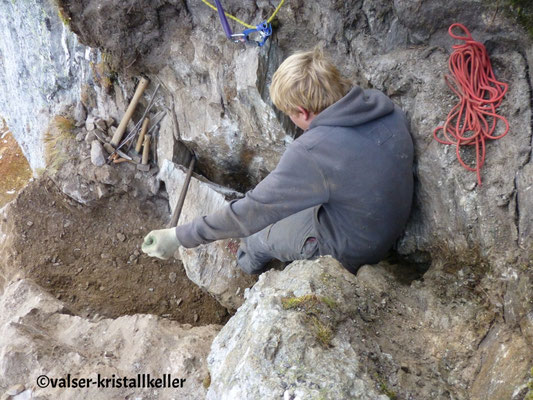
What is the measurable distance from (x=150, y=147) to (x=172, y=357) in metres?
3.98

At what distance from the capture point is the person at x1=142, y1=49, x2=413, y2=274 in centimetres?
307

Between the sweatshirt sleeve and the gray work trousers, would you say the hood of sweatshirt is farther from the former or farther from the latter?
the gray work trousers

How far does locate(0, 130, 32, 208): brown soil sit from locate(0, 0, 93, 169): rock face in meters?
5.57

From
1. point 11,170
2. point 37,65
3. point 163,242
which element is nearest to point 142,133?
point 37,65

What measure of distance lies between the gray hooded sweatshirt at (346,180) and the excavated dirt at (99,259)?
2.87 metres

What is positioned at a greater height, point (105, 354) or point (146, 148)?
point (146, 148)

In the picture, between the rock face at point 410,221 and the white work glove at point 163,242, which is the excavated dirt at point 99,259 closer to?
the rock face at point 410,221

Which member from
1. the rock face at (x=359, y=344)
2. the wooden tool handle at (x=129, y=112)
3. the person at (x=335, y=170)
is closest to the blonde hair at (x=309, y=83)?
the person at (x=335, y=170)

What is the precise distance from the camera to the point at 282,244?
13.8ft

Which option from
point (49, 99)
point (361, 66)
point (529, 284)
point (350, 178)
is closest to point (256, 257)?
point (350, 178)

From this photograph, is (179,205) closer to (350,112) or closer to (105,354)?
(105,354)

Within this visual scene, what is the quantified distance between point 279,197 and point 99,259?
454 centimetres

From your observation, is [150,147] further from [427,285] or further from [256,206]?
[427,285]

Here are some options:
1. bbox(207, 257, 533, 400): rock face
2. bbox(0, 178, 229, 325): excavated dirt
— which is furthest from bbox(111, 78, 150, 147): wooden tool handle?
bbox(207, 257, 533, 400): rock face
